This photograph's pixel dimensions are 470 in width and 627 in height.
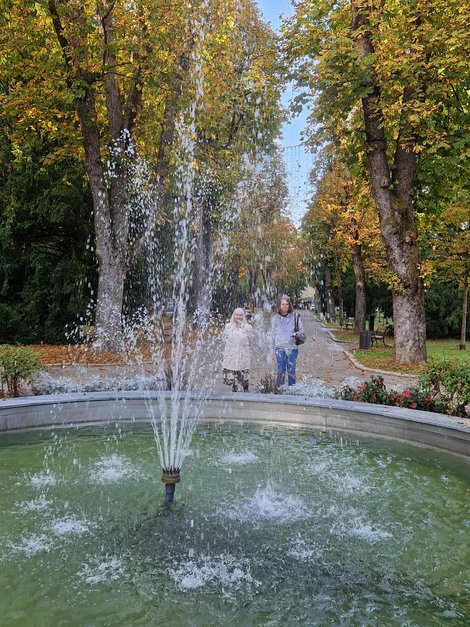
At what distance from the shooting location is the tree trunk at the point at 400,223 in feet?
48.1

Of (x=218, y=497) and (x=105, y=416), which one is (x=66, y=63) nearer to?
(x=105, y=416)

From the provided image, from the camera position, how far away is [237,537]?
434 cm

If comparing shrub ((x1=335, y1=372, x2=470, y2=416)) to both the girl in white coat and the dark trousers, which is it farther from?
the girl in white coat

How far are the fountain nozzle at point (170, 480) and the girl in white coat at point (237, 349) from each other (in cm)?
485

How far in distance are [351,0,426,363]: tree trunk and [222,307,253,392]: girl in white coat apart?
6.70 metres

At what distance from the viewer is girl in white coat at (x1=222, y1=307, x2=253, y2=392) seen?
9.68 m

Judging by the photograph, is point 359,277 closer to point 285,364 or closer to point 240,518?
point 285,364

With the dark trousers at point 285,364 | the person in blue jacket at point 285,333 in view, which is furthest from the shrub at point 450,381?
the dark trousers at point 285,364

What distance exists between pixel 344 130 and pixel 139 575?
14094 millimetres

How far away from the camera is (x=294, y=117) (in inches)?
602

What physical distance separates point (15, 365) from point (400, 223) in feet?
34.1

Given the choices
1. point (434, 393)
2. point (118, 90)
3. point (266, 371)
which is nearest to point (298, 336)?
point (434, 393)

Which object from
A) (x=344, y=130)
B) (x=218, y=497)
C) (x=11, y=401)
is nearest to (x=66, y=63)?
(x=344, y=130)

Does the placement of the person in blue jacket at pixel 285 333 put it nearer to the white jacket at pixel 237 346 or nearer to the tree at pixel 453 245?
the white jacket at pixel 237 346
